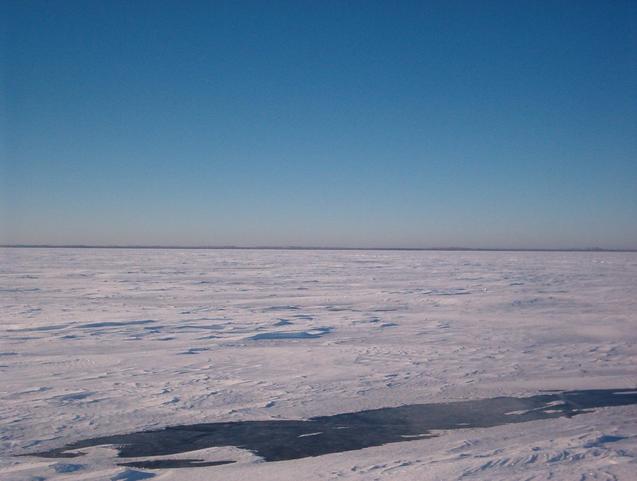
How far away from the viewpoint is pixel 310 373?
6.95 m

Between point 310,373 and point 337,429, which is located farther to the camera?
point 310,373

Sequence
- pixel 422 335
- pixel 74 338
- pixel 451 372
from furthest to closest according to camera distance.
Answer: pixel 422 335 < pixel 74 338 < pixel 451 372

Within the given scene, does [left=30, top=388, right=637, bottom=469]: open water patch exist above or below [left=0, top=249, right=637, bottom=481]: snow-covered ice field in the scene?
below

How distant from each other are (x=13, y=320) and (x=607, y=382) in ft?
33.6

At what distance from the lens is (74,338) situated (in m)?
8.94

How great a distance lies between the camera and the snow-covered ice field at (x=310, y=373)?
4.11m

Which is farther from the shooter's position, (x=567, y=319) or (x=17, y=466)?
(x=567, y=319)

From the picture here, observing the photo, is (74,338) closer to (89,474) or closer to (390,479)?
(89,474)

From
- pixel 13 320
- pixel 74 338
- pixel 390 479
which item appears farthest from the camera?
pixel 13 320

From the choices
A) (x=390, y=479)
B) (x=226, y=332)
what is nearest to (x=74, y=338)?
(x=226, y=332)

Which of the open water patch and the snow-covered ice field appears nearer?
the snow-covered ice field

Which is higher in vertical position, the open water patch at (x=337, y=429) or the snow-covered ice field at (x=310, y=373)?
the snow-covered ice field at (x=310, y=373)

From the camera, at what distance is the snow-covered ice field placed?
13.5 feet

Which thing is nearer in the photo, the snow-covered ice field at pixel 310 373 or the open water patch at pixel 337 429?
the snow-covered ice field at pixel 310 373
